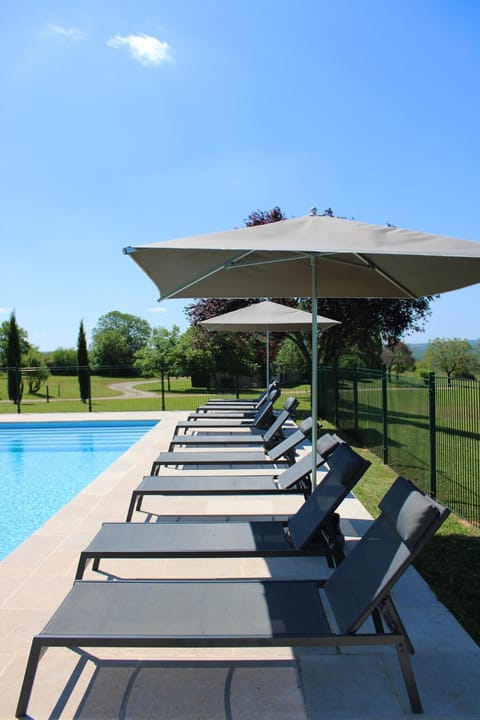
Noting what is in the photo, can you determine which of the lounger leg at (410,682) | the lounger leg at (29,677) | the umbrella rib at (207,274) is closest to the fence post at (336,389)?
the umbrella rib at (207,274)

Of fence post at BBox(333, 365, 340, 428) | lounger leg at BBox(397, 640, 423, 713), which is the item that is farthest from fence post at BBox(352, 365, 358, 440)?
lounger leg at BBox(397, 640, 423, 713)

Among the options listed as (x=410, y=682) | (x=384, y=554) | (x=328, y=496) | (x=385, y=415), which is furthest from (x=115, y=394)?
(x=410, y=682)

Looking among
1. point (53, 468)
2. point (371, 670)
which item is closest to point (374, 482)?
point (371, 670)

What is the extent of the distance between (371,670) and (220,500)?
10.9ft

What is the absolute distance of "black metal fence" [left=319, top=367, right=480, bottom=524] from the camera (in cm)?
587

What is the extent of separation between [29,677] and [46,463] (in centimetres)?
819

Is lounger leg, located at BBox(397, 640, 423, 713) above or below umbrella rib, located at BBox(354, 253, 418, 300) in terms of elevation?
below

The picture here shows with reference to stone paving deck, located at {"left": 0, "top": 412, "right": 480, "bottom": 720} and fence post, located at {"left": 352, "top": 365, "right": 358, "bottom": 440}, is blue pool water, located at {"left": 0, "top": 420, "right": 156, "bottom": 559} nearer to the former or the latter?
stone paving deck, located at {"left": 0, "top": 412, "right": 480, "bottom": 720}

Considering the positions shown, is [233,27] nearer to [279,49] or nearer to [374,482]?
[279,49]

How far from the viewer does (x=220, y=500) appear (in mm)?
5883

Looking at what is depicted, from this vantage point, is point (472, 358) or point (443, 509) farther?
point (472, 358)

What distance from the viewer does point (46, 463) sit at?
32.8 feet

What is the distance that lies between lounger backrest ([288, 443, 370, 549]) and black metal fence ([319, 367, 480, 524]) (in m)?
2.17

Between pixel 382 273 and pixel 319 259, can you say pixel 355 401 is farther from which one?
pixel 319 259
